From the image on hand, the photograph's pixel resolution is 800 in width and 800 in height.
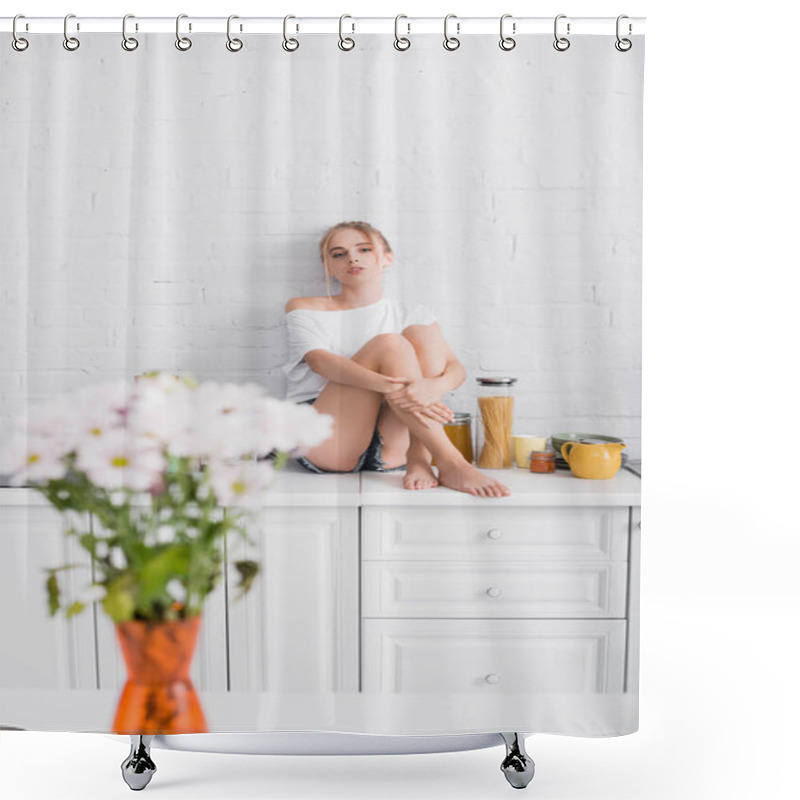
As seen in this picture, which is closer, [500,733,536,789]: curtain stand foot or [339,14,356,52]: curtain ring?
[339,14,356,52]: curtain ring

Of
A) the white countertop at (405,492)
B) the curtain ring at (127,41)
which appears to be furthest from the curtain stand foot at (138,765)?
the curtain ring at (127,41)

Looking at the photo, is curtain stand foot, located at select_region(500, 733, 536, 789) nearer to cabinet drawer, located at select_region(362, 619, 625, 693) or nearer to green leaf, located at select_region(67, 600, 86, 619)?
cabinet drawer, located at select_region(362, 619, 625, 693)

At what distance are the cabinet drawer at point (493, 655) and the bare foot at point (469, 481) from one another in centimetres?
25

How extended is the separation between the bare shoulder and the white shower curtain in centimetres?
1

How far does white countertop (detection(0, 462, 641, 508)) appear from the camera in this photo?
163 centimetres

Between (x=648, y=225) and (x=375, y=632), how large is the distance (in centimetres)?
109

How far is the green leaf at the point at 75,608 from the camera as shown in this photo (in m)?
1.67

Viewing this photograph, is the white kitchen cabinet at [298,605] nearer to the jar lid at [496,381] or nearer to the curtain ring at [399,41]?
the jar lid at [496,381]

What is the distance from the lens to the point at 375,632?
168 cm

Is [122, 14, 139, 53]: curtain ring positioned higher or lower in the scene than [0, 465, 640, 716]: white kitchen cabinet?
higher

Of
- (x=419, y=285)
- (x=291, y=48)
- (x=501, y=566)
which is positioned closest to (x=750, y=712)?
(x=501, y=566)

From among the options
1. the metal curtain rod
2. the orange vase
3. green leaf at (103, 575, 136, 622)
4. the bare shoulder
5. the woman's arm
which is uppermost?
the metal curtain rod

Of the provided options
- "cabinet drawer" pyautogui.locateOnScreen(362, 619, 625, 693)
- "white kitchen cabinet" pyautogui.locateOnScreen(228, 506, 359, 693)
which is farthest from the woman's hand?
"cabinet drawer" pyautogui.locateOnScreen(362, 619, 625, 693)

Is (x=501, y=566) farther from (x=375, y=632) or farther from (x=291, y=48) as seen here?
(x=291, y=48)
